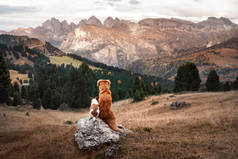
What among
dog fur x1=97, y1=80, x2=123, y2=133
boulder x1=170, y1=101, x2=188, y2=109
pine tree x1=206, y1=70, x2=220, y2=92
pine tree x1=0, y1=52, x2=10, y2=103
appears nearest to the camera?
dog fur x1=97, y1=80, x2=123, y2=133

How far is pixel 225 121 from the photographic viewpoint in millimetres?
22500

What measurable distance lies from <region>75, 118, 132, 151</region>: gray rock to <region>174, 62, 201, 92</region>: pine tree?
5831cm

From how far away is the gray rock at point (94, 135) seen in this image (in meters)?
16.2

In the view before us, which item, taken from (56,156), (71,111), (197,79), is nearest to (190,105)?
(56,156)

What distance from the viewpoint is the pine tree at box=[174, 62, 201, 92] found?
6912 cm

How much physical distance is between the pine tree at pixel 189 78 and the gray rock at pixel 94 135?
191 feet

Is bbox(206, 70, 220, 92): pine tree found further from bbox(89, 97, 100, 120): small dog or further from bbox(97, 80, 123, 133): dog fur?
bbox(89, 97, 100, 120): small dog

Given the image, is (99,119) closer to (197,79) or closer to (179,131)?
(179,131)

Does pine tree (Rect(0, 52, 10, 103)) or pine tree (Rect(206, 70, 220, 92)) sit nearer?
pine tree (Rect(0, 52, 10, 103))

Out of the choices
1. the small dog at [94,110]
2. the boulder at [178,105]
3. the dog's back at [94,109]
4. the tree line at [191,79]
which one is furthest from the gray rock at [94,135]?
the tree line at [191,79]

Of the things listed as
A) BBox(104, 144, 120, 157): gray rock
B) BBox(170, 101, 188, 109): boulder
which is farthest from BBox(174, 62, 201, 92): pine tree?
BBox(104, 144, 120, 157): gray rock

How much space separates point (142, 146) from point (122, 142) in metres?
2.11

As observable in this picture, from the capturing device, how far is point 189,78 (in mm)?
A: 69625

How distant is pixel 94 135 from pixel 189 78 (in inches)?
2404
